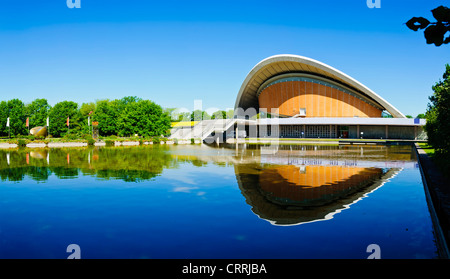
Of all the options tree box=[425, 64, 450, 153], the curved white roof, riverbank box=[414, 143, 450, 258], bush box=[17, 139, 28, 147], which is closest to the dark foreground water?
riverbank box=[414, 143, 450, 258]

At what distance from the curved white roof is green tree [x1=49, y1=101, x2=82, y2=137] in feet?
114

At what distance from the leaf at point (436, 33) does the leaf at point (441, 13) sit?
5 cm

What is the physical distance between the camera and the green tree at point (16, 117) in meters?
59.2

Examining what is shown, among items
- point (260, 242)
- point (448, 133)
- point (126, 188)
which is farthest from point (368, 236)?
point (126, 188)

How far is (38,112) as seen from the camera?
214ft

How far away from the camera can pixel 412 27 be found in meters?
2.56

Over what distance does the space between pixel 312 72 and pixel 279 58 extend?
7042 mm

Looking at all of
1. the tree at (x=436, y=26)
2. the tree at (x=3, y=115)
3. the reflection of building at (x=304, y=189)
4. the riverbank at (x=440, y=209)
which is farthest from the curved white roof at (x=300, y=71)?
the tree at (x=436, y=26)

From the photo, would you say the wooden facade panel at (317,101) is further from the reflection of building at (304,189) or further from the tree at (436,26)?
the tree at (436,26)

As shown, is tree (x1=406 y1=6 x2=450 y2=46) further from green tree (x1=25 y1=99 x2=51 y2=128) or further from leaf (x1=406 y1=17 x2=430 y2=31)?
green tree (x1=25 y1=99 x2=51 y2=128)

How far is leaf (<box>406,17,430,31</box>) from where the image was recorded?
8.35ft

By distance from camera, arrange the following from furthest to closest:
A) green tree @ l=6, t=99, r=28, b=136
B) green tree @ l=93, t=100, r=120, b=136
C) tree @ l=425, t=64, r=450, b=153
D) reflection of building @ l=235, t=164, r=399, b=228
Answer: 1. green tree @ l=93, t=100, r=120, b=136
2. green tree @ l=6, t=99, r=28, b=136
3. tree @ l=425, t=64, r=450, b=153
4. reflection of building @ l=235, t=164, r=399, b=228

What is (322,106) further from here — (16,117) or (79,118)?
(16,117)

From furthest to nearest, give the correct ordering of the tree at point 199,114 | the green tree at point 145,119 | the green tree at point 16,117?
1. the tree at point 199,114
2. the green tree at point 16,117
3. the green tree at point 145,119
